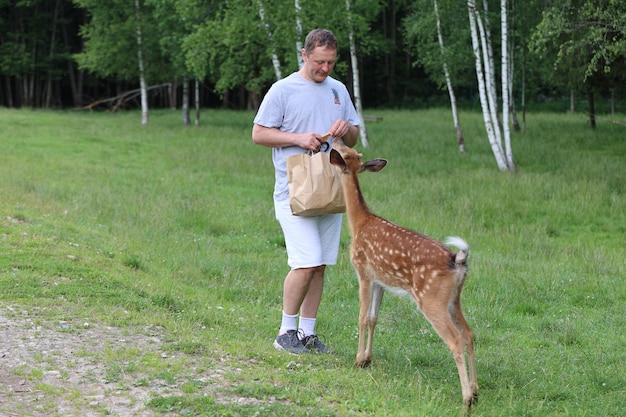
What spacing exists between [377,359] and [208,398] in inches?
72.1

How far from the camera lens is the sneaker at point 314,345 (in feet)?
22.1

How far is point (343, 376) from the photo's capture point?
5.95 m

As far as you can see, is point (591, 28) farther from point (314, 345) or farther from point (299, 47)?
point (314, 345)

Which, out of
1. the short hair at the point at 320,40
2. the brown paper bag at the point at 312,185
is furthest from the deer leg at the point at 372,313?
the short hair at the point at 320,40

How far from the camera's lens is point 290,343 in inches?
263

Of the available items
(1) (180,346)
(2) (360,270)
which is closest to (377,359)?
(2) (360,270)

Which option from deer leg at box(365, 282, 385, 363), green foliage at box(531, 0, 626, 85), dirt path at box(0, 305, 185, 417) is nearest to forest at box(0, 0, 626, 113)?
green foliage at box(531, 0, 626, 85)

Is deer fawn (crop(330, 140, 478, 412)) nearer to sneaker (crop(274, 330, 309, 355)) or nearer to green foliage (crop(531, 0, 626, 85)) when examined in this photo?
sneaker (crop(274, 330, 309, 355))

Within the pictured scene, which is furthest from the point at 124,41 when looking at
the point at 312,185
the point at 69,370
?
the point at 69,370

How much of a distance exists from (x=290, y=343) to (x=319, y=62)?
2.11 m

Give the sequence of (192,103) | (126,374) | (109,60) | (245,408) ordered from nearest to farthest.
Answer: (245,408)
(126,374)
(109,60)
(192,103)

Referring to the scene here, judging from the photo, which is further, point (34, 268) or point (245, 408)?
point (34, 268)

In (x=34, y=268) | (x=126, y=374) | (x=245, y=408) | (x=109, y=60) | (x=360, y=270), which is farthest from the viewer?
(x=109, y=60)

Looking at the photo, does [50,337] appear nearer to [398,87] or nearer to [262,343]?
[262,343]
